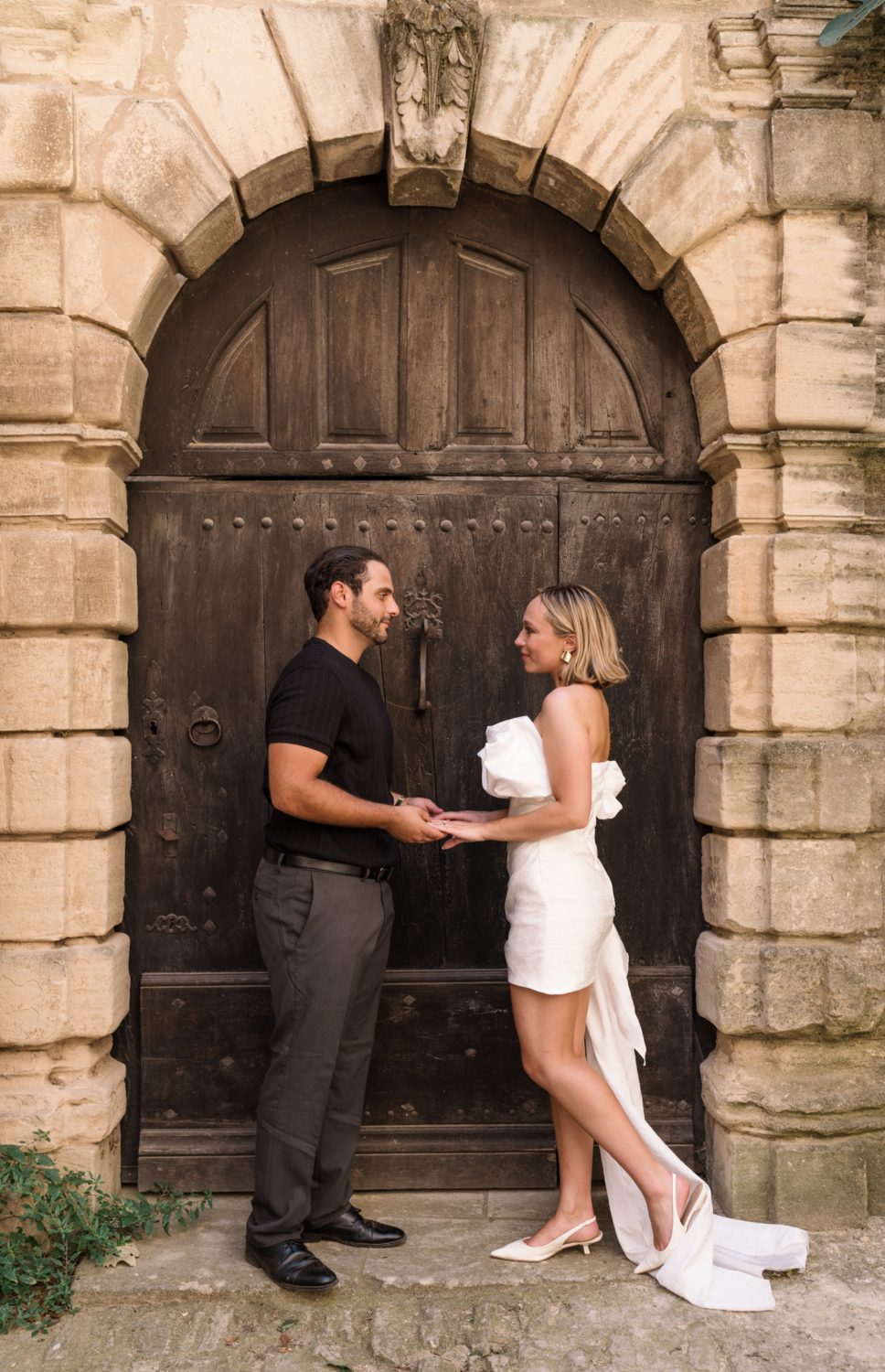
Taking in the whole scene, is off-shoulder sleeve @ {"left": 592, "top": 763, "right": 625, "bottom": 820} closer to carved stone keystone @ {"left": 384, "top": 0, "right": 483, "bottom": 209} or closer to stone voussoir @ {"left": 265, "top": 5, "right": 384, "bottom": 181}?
carved stone keystone @ {"left": 384, "top": 0, "right": 483, "bottom": 209}

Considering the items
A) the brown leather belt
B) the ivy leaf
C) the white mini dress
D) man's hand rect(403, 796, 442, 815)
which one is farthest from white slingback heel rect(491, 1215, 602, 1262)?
the ivy leaf

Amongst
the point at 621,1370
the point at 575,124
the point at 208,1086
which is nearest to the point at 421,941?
the point at 208,1086

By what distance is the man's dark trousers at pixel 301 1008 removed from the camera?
9.00 feet

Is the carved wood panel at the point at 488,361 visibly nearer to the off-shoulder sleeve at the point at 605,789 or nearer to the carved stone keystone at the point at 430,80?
the carved stone keystone at the point at 430,80

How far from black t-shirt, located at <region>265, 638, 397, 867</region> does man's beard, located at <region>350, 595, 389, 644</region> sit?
10 centimetres

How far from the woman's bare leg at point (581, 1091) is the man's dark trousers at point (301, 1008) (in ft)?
1.70

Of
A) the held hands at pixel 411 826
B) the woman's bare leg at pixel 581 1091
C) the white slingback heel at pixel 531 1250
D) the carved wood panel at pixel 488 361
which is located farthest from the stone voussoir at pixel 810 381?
the white slingback heel at pixel 531 1250

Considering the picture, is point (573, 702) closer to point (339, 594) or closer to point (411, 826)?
point (411, 826)

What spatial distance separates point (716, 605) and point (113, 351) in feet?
6.89

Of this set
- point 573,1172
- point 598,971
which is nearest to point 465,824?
point 598,971

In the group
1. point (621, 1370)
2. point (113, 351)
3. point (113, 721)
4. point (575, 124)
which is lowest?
point (621, 1370)

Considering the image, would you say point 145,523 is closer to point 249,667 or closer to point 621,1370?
point 249,667

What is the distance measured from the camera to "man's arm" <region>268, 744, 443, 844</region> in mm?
2711

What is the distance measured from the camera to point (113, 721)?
309cm
